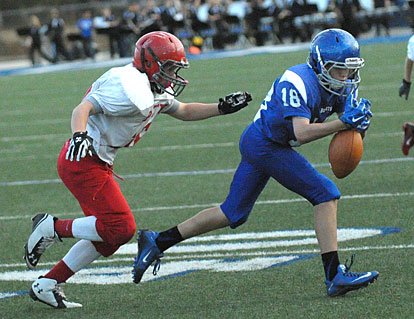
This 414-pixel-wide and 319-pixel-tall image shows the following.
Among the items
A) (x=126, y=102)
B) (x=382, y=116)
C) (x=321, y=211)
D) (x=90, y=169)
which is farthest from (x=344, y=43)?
(x=382, y=116)

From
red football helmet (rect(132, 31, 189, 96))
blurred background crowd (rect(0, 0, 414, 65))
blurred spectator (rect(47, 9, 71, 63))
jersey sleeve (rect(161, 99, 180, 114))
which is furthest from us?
blurred spectator (rect(47, 9, 71, 63))

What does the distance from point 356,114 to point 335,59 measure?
32cm

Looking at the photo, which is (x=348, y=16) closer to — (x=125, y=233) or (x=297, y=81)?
(x=297, y=81)

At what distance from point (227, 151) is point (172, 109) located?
15.7 ft

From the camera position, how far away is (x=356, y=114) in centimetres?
439

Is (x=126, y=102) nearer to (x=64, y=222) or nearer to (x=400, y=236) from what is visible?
(x=64, y=222)

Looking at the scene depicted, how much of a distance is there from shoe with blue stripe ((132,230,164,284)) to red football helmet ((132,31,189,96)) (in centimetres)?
84

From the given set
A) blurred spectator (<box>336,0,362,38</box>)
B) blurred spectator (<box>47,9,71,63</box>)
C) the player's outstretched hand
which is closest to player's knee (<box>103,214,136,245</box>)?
the player's outstretched hand

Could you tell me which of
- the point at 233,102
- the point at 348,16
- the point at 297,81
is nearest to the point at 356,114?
the point at 297,81

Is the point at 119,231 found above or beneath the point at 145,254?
above

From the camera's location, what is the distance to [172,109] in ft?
17.1

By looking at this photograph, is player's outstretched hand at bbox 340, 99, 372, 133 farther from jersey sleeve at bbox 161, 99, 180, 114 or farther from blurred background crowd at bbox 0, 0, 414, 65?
blurred background crowd at bbox 0, 0, 414, 65

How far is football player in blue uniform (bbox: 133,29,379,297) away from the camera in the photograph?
4457mm

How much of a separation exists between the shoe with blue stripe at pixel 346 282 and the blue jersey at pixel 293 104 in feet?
2.46
